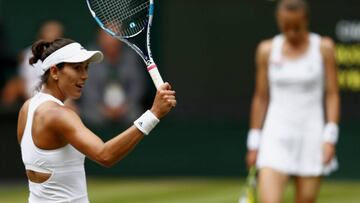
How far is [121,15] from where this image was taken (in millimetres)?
6469

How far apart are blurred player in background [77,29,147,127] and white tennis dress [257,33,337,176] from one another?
592 centimetres

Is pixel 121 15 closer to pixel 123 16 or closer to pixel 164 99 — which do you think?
pixel 123 16

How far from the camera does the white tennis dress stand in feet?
27.6

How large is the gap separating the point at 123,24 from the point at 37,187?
104 cm

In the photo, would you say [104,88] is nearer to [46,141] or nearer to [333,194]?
[333,194]

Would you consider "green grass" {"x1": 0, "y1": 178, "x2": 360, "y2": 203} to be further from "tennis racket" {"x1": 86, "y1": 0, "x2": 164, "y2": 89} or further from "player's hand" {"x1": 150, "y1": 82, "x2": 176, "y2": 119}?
"player's hand" {"x1": 150, "y1": 82, "x2": 176, "y2": 119}

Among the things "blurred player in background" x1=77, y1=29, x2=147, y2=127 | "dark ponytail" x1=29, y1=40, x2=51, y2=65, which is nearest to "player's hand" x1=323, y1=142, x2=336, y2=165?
"dark ponytail" x1=29, y1=40, x2=51, y2=65

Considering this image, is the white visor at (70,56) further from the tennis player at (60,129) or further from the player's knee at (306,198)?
the player's knee at (306,198)

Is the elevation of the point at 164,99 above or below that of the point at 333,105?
above

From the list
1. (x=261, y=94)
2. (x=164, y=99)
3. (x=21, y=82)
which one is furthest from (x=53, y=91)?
(x=21, y=82)

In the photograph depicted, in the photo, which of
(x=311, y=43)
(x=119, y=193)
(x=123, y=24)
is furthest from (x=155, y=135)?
(x=123, y=24)

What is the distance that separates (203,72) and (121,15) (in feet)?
25.3

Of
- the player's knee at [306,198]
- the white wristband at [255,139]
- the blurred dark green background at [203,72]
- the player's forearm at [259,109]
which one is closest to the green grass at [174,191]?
the blurred dark green background at [203,72]

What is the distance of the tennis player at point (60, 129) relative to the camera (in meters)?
5.80
